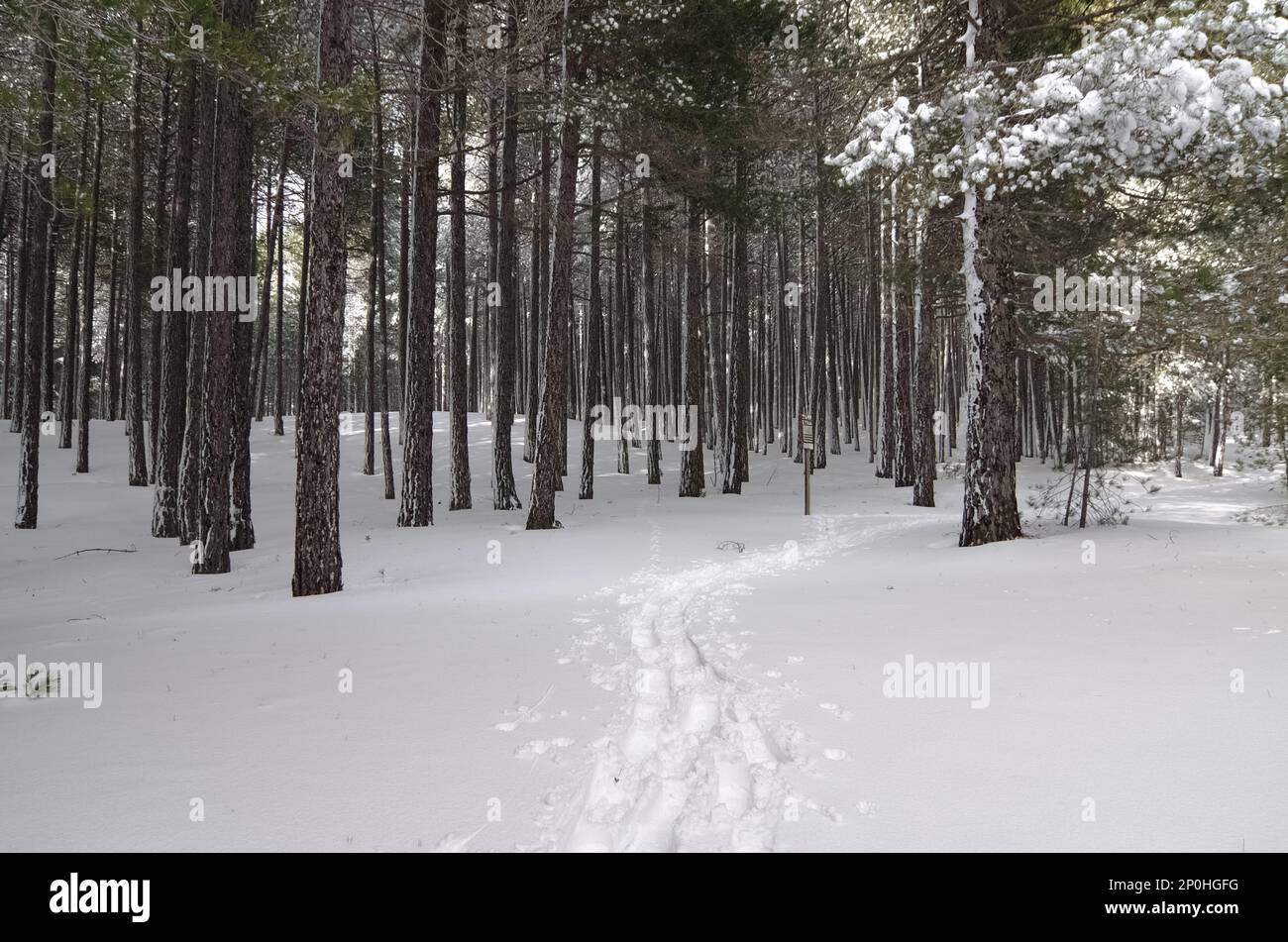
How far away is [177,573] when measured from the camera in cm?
1066

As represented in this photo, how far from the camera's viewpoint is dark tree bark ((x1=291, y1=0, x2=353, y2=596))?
7.80 m

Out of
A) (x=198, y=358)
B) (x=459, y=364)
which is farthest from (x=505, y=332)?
(x=198, y=358)

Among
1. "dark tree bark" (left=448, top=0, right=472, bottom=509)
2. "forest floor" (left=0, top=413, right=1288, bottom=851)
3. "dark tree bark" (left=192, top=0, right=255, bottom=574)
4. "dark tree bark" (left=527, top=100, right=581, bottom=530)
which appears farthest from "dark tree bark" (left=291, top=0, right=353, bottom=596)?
"dark tree bark" (left=448, top=0, right=472, bottom=509)

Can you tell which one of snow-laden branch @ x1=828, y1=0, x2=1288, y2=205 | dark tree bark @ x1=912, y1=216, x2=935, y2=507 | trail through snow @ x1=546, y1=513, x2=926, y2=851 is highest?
snow-laden branch @ x1=828, y1=0, x2=1288, y2=205

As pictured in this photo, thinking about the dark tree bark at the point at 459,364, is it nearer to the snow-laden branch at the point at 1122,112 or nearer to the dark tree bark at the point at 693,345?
the dark tree bark at the point at 693,345

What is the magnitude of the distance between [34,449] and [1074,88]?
55.4 ft

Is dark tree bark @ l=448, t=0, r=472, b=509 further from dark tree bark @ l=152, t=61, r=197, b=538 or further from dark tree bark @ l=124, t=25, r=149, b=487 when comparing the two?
dark tree bark @ l=124, t=25, r=149, b=487

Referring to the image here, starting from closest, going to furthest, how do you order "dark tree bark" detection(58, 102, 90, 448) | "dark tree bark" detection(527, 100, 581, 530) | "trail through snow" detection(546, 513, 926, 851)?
"trail through snow" detection(546, 513, 926, 851) < "dark tree bark" detection(527, 100, 581, 530) < "dark tree bark" detection(58, 102, 90, 448)

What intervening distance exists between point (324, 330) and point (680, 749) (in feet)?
20.2

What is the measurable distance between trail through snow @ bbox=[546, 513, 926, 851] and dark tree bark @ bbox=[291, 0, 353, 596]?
366 cm

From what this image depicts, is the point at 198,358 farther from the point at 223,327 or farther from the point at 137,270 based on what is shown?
the point at 137,270
